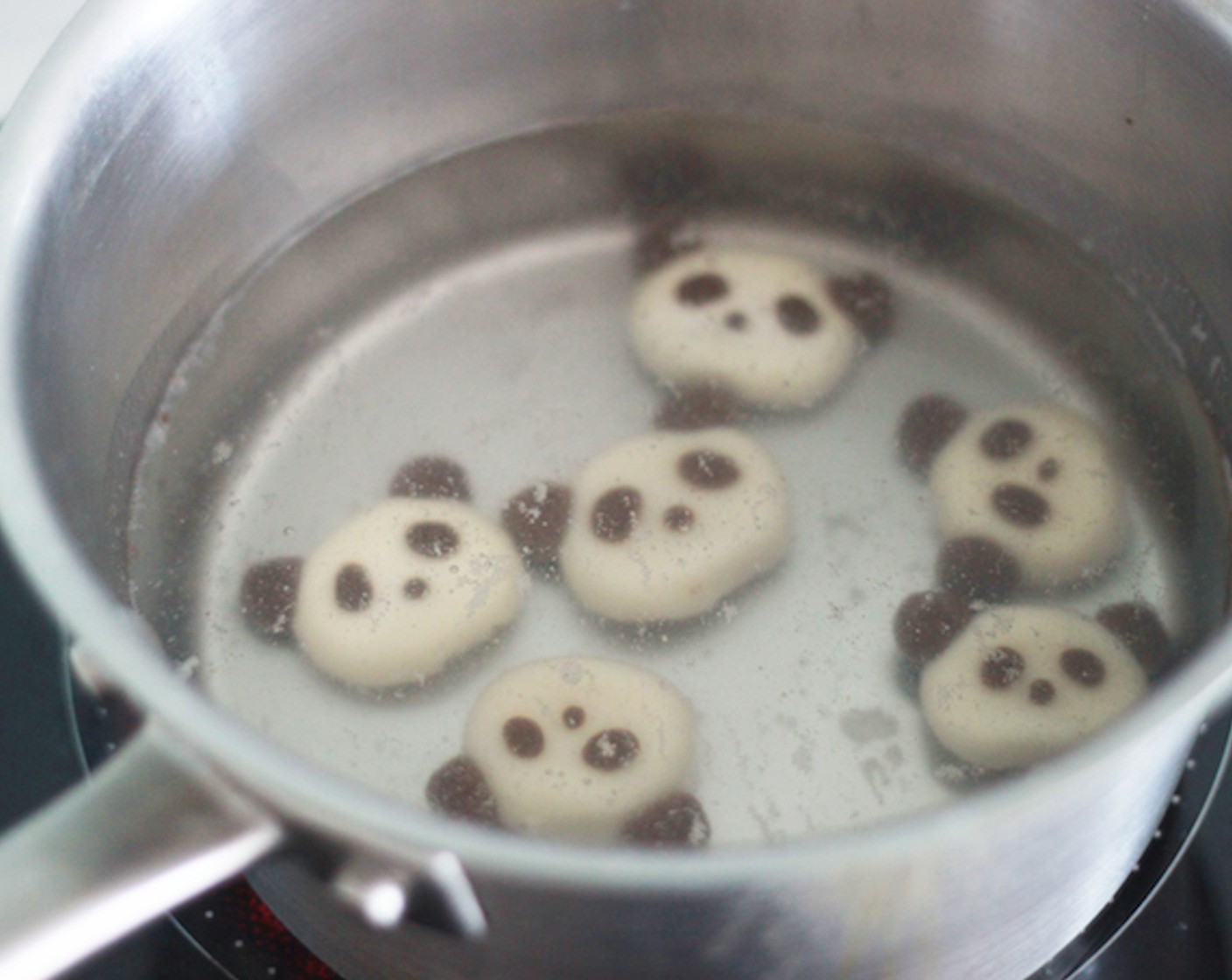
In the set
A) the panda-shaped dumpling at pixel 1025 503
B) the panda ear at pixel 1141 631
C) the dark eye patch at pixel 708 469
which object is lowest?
the dark eye patch at pixel 708 469

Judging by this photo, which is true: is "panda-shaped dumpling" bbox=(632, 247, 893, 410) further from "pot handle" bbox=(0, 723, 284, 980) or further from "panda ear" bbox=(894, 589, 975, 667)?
"pot handle" bbox=(0, 723, 284, 980)

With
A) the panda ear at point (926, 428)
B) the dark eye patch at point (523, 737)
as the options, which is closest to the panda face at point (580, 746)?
the dark eye patch at point (523, 737)

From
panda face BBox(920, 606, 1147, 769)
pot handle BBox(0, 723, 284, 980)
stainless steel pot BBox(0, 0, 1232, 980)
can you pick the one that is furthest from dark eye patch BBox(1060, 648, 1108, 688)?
pot handle BBox(0, 723, 284, 980)

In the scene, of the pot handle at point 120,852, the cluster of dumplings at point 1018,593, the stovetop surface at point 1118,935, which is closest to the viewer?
the pot handle at point 120,852

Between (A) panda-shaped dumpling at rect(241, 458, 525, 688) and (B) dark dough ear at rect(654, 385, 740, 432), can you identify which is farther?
(B) dark dough ear at rect(654, 385, 740, 432)

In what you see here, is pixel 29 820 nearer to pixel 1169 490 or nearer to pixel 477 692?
pixel 477 692

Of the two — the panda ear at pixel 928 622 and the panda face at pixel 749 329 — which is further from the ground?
the panda face at pixel 749 329

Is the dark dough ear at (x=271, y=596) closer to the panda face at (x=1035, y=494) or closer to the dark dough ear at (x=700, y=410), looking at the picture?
the dark dough ear at (x=700, y=410)
